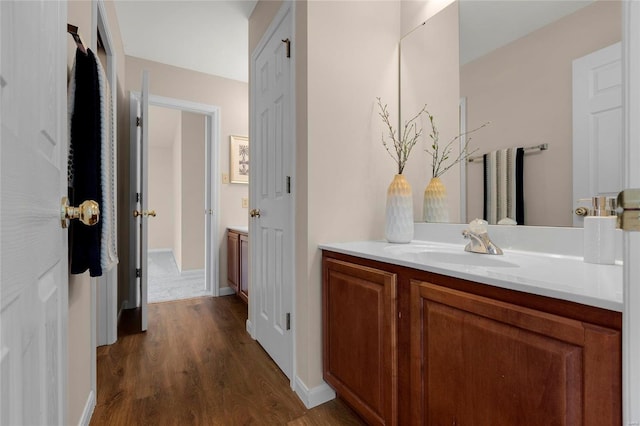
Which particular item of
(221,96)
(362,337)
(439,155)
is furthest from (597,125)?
(221,96)

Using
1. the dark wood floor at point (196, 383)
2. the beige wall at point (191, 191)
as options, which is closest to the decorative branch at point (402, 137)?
the dark wood floor at point (196, 383)

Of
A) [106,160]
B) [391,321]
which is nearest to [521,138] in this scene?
[391,321]

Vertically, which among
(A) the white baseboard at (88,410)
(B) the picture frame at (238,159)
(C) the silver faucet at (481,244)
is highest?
(B) the picture frame at (238,159)

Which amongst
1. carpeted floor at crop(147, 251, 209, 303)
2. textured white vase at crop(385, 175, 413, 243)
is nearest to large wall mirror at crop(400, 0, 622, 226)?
textured white vase at crop(385, 175, 413, 243)

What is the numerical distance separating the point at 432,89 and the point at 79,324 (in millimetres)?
2043

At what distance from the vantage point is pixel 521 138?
1242mm

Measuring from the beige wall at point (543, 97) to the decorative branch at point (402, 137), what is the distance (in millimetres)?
382

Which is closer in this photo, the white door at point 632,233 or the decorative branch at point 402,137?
the white door at point 632,233

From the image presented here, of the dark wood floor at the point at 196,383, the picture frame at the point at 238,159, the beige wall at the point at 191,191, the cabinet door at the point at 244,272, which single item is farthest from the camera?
the beige wall at the point at 191,191

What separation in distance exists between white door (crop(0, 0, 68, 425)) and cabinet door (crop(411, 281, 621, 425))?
0.92 metres

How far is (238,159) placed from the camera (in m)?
3.41

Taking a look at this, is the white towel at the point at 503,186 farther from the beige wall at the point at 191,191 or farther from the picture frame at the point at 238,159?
the beige wall at the point at 191,191

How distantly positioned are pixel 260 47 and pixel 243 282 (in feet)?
6.78

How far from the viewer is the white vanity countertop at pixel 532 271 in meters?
0.64
